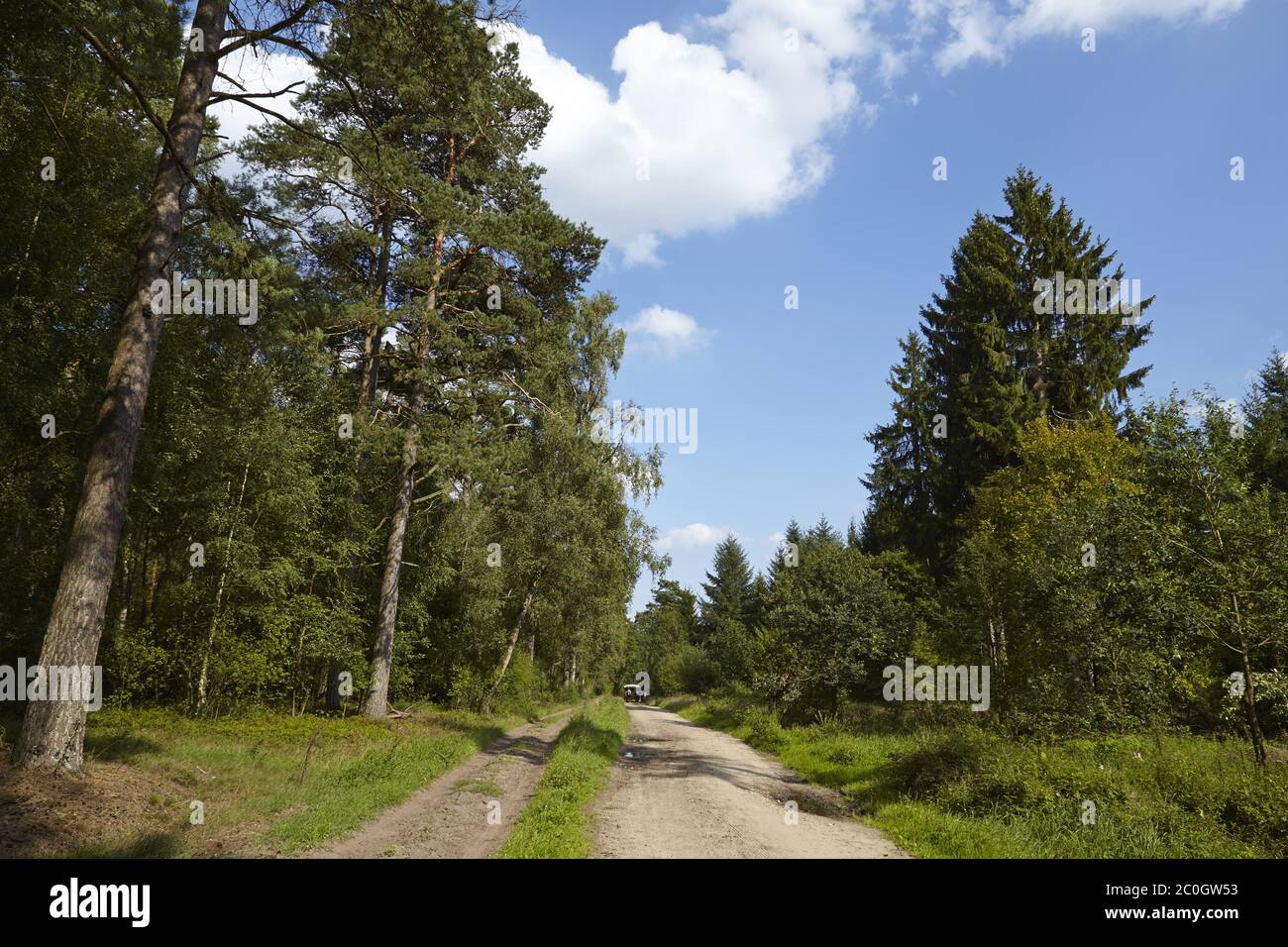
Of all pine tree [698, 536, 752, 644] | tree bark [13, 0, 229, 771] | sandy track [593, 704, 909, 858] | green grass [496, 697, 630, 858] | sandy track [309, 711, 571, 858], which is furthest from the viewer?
pine tree [698, 536, 752, 644]

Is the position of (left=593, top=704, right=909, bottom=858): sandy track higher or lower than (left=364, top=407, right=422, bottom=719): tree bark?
lower

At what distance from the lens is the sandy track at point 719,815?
8.38 m

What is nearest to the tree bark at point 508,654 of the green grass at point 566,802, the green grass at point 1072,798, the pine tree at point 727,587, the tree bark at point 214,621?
the green grass at point 566,802

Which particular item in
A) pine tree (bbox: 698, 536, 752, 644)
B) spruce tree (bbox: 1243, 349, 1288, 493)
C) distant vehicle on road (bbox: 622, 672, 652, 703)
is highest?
spruce tree (bbox: 1243, 349, 1288, 493)

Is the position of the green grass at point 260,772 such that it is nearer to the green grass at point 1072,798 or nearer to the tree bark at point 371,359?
the tree bark at point 371,359

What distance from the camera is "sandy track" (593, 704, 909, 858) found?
8.38 metres

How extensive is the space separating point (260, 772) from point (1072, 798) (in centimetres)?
1300

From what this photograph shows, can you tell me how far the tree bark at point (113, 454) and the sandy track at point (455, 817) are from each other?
384 centimetres

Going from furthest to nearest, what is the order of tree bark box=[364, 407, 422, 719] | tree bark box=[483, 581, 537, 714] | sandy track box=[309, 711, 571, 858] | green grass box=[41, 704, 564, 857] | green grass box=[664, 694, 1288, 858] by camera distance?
tree bark box=[483, 581, 537, 714] → tree bark box=[364, 407, 422, 719] → green grass box=[664, 694, 1288, 858] → sandy track box=[309, 711, 571, 858] → green grass box=[41, 704, 564, 857]

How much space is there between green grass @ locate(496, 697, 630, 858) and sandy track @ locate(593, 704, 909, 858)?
32 cm

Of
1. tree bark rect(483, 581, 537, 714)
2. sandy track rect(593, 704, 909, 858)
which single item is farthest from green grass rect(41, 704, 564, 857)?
tree bark rect(483, 581, 537, 714)

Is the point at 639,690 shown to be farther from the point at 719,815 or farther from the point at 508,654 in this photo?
the point at 719,815

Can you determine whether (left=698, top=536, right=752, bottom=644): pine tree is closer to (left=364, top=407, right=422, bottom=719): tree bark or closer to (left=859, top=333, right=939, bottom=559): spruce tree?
(left=859, top=333, right=939, bottom=559): spruce tree

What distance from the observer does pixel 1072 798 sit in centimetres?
970
